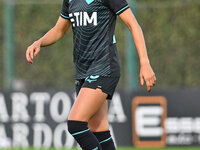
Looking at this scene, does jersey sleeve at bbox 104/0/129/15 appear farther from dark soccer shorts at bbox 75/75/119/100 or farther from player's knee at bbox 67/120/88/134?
player's knee at bbox 67/120/88/134

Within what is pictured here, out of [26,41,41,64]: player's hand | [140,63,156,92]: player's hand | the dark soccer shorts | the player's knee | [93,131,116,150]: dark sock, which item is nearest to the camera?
[140,63,156,92]: player's hand

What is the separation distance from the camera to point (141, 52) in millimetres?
4309

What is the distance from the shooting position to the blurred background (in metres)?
9.96

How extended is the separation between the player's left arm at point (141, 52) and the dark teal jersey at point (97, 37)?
0.14 meters

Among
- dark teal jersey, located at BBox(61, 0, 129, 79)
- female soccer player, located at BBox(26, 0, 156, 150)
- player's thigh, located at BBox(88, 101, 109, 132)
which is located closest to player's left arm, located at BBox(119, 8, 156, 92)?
female soccer player, located at BBox(26, 0, 156, 150)

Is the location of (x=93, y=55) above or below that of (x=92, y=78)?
above

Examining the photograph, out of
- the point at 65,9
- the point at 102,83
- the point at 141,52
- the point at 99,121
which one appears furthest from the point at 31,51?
the point at 141,52

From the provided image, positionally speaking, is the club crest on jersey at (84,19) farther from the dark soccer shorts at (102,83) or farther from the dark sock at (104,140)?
the dark sock at (104,140)

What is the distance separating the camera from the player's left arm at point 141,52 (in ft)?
13.8

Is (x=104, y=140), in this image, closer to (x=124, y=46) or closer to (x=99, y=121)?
(x=99, y=121)

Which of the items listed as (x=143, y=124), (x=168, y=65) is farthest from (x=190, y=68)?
(x=143, y=124)

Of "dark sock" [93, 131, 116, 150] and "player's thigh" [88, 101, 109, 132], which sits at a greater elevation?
"player's thigh" [88, 101, 109, 132]

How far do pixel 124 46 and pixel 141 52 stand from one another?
5.78m

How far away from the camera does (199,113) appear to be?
8.79m
